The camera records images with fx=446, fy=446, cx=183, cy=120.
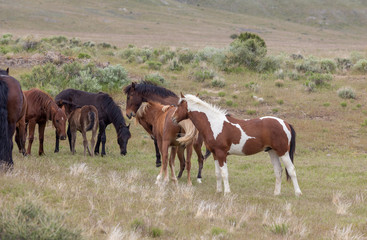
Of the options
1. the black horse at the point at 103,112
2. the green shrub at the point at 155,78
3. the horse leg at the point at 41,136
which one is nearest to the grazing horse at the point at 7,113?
the horse leg at the point at 41,136

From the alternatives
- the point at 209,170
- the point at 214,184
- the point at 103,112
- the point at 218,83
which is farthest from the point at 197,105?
the point at 218,83

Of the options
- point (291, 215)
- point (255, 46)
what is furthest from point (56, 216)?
point (255, 46)

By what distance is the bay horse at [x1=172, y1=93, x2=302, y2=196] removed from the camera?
9586 mm

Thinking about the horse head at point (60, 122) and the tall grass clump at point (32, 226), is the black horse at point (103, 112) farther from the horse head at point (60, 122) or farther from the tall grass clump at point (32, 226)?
the tall grass clump at point (32, 226)

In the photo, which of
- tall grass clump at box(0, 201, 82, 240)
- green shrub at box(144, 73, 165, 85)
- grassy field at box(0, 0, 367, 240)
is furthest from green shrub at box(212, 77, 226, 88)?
tall grass clump at box(0, 201, 82, 240)

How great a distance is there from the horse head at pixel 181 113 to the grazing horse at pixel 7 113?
3.24 m

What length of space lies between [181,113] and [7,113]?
141 inches

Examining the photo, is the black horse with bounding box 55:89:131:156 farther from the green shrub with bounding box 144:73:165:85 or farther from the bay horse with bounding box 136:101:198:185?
the green shrub with bounding box 144:73:165:85

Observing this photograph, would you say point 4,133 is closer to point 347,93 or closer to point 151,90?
point 151,90

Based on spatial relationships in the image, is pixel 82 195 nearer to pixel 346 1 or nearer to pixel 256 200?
pixel 256 200

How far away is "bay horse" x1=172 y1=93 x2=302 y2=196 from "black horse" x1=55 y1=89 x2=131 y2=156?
452 cm

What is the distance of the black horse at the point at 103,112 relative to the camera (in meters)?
14.1

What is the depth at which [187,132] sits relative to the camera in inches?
396

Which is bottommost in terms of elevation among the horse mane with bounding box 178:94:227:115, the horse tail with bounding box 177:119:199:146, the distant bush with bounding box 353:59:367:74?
the horse tail with bounding box 177:119:199:146
